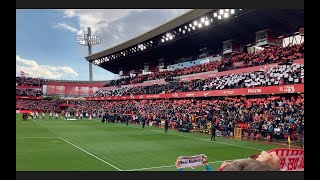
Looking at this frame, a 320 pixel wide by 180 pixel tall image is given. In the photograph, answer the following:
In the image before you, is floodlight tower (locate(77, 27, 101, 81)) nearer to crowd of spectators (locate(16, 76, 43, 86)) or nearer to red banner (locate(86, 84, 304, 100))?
crowd of spectators (locate(16, 76, 43, 86))

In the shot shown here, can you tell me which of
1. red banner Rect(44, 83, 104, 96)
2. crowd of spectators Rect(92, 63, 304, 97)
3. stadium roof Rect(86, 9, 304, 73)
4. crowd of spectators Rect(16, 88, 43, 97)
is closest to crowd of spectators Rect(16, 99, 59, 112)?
crowd of spectators Rect(16, 88, 43, 97)

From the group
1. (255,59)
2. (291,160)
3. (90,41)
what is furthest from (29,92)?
(291,160)

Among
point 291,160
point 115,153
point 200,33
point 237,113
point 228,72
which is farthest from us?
point 200,33

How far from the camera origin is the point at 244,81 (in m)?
34.1

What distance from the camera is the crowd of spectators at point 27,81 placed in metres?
61.0

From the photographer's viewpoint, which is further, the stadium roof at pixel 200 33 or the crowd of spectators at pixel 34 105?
the crowd of spectators at pixel 34 105

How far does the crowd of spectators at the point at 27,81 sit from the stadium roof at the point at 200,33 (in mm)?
16257

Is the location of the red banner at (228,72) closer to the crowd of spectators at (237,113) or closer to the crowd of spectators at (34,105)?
the crowd of spectators at (237,113)

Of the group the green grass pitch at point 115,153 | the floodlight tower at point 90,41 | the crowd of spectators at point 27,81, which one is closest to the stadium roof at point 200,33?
the green grass pitch at point 115,153

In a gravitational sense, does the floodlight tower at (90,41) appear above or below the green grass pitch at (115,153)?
above

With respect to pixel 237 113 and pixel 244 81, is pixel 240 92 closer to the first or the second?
pixel 244 81

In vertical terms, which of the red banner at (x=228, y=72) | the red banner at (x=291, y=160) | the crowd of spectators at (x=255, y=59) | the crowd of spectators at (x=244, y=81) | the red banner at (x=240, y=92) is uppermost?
the crowd of spectators at (x=255, y=59)

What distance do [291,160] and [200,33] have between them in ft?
98.6

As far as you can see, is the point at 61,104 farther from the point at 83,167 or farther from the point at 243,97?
the point at 83,167
